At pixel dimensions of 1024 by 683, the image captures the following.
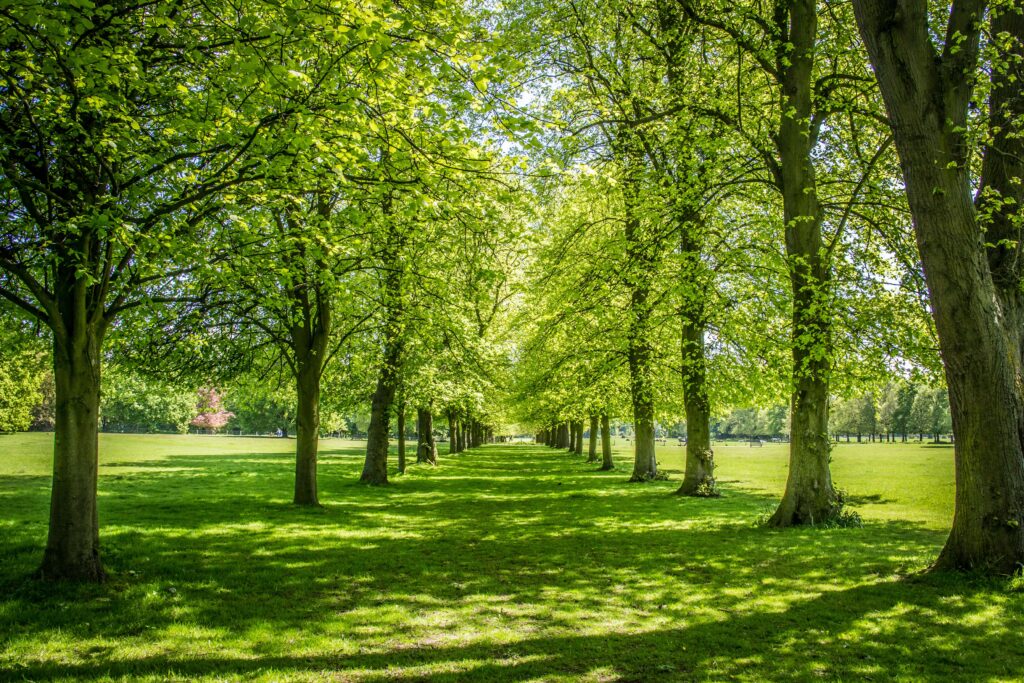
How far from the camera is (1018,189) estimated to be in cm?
930

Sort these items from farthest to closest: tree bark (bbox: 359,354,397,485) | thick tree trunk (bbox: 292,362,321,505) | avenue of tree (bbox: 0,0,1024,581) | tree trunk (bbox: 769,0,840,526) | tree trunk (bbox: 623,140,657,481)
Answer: tree bark (bbox: 359,354,397,485)
thick tree trunk (bbox: 292,362,321,505)
tree trunk (bbox: 623,140,657,481)
tree trunk (bbox: 769,0,840,526)
avenue of tree (bbox: 0,0,1024,581)

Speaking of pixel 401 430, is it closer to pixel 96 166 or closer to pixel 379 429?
pixel 379 429

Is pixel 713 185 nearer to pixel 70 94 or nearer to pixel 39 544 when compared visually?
pixel 70 94

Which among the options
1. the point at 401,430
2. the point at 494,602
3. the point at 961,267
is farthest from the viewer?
the point at 401,430

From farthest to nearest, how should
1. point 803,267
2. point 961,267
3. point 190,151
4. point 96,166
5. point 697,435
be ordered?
point 697,435, point 803,267, point 190,151, point 96,166, point 961,267

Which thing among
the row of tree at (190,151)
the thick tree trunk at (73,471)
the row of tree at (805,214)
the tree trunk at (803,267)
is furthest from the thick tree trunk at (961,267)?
the thick tree trunk at (73,471)

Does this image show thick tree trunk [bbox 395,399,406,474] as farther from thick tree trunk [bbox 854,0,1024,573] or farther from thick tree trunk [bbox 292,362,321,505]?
thick tree trunk [bbox 854,0,1024,573]

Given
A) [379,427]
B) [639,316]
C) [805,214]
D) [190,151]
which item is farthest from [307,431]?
[805,214]

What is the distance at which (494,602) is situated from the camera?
7.90 m

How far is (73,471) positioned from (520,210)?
10036 millimetres

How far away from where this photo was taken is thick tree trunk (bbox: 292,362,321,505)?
55.6ft

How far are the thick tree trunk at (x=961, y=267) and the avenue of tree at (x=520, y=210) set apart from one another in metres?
0.04

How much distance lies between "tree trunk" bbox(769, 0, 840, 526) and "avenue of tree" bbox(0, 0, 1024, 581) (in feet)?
0.23

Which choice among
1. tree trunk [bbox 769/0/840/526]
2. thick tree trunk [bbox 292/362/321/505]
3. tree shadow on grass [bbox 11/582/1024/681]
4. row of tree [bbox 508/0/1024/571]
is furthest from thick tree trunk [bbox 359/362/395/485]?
tree shadow on grass [bbox 11/582/1024/681]
